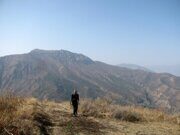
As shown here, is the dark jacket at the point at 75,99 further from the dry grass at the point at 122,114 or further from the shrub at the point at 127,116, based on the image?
the shrub at the point at 127,116

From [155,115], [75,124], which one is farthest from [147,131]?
[155,115]

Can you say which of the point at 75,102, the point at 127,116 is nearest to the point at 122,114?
the point at 127,116

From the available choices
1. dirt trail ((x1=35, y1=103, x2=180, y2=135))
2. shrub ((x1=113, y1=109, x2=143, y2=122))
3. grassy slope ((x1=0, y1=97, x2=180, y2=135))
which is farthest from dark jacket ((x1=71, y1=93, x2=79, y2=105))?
shrub ((x1=113, y1=109, x2=143, y2=122))

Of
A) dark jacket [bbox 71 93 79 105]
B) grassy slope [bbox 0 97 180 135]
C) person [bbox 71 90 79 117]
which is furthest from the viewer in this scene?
dark jacket [bbox 71 93 79 105]

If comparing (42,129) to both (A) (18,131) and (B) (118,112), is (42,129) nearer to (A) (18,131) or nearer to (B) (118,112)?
(A) (18,131)

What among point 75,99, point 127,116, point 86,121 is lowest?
point 86,121

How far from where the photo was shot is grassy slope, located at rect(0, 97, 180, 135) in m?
12.1

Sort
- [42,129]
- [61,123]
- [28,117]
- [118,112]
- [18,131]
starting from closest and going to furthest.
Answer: [18,131] → [42,129] → [28,117] → [61,123] → [118,112]

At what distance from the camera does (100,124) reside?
15.4m

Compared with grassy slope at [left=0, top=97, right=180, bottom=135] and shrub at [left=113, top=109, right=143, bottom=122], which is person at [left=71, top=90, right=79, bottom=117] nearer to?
grassy slope at [left=0, top=97, right=180, bottom=135]

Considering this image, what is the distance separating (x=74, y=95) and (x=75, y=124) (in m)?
4.04

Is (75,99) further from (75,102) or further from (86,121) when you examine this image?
(86,121)

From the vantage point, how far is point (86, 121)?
51.9ft

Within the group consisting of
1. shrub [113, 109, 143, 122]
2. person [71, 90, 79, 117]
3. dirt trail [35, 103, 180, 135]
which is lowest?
dirt trail [35, 103, 180, 135]
